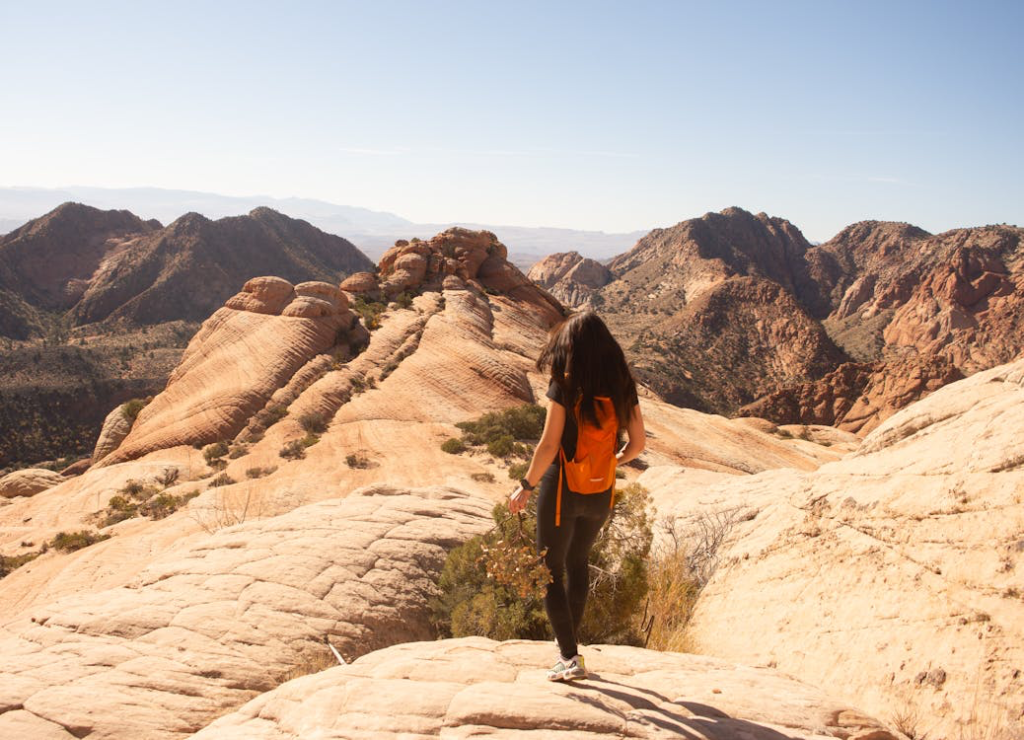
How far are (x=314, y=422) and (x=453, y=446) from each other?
575 cm

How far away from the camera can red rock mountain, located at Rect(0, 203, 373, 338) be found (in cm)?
9244

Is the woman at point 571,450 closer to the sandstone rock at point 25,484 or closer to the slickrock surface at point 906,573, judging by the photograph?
the slickrock surface at point 906,573

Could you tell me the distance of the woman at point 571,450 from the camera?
3764mm

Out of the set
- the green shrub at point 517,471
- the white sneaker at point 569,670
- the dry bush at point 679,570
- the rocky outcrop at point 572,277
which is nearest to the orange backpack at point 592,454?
the white sneaker at point 569,670

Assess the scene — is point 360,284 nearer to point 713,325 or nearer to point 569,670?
point 569,670

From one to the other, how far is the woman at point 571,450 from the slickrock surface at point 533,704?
1.29ft

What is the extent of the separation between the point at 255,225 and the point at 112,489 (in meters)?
118

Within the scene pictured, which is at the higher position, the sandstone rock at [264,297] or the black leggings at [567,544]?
the sandstone rock at [264,297]

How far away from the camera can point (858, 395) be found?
4475 centimetres

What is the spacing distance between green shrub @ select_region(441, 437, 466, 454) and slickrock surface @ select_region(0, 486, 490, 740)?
9654 mm

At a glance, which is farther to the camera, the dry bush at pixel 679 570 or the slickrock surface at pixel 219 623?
the dry bush at pixel 679 570

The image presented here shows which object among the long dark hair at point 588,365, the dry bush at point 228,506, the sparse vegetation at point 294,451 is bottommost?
the dry bush at point 228,506

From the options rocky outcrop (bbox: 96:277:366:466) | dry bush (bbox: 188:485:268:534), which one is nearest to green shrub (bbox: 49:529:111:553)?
dry bush (bbox: 188:485:268:534)

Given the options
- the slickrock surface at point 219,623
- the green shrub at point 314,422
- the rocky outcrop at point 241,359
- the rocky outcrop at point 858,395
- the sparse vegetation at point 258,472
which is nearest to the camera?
the slickrock surface at point 219,623
